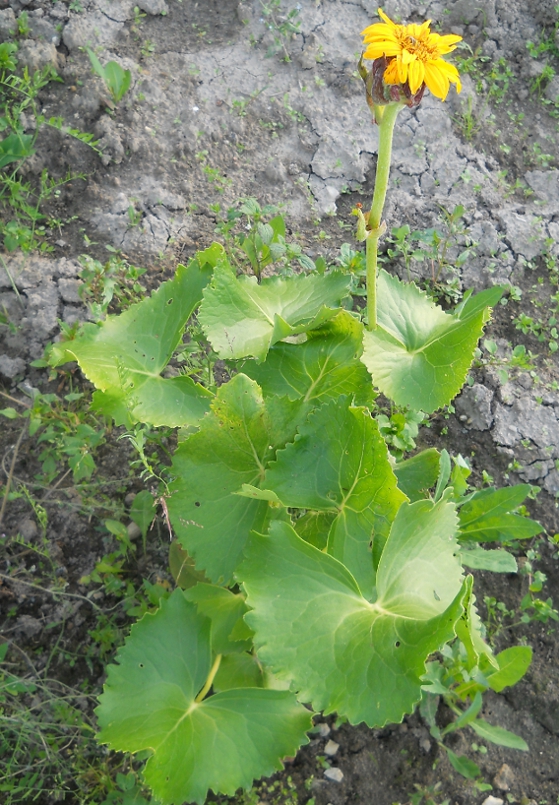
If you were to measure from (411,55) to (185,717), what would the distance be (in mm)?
1691

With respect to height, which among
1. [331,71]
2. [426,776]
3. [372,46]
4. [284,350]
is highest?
[372,46]

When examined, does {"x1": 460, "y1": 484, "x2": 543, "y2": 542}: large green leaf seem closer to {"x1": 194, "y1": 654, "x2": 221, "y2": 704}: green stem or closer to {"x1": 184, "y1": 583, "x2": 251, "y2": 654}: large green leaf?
{"x1": 184, "y1": 583, "x2": 251, "y2": 654}: large green leaf

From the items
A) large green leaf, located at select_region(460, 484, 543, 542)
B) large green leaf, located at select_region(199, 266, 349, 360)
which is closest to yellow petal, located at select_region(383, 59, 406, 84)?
large green leaf, located at select_region(199, 266, 349, 360)

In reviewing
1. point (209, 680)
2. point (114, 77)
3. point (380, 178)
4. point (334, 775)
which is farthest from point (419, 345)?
point (114, 77)

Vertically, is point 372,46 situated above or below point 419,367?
above

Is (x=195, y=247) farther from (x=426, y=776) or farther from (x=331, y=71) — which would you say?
(x=426, y=776)


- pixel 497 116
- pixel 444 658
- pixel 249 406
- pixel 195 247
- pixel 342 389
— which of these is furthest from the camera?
pixel 497 116

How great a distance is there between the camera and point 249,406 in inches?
64.6

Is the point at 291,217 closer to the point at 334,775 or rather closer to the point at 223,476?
the point at 223,476

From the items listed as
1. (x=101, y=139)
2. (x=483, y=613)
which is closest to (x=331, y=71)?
(x=101, y=139)

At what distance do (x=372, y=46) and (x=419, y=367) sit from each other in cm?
91

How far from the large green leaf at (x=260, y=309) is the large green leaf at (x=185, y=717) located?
758mm

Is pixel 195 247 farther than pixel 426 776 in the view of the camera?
Yes

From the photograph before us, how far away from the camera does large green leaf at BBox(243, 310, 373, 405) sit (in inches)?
73.4
